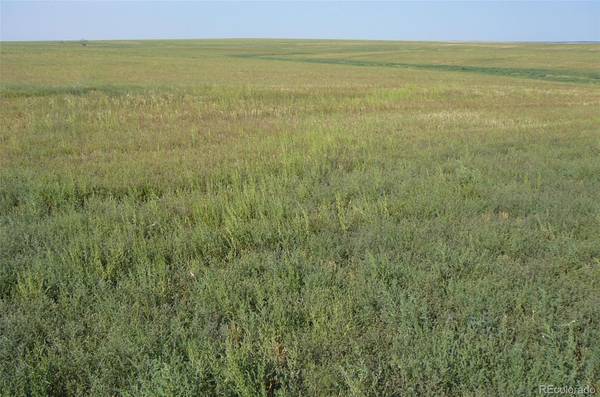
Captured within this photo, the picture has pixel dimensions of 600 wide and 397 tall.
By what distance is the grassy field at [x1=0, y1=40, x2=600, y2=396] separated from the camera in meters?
3.30

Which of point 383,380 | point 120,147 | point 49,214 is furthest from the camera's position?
point 120,147

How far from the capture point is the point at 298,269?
4840mm

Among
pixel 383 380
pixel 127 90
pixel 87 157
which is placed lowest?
pixel 383 380

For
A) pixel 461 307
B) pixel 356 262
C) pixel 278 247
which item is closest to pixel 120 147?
pixel 278 247

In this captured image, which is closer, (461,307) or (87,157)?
(461,307)

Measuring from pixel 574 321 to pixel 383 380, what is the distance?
1.76 m

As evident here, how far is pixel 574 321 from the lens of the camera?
12.3ft

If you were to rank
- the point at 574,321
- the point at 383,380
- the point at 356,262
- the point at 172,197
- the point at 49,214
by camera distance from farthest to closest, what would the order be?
the point at 172,197, the point at 49,214, the point at 356,262, the point at 574,321, the point at 383,380

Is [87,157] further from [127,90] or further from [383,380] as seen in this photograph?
[127,90]

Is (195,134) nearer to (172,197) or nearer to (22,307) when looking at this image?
(172,197)

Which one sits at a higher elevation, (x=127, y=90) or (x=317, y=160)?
(x=127, y=90)

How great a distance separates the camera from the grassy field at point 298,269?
3.30 meters

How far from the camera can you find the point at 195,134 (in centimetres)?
1245

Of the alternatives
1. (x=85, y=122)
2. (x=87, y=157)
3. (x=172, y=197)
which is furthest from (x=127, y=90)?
(x=172, y=197)
